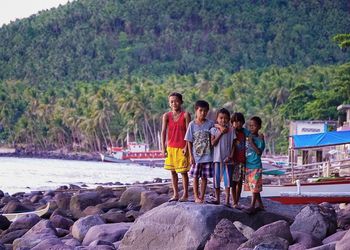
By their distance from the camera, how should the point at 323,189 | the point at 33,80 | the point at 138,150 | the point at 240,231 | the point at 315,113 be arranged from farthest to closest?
the point at 33,80 → the point at 138,150 → the point at 315,113 → the point at 323,189 → the point at 240,231

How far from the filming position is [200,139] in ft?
37.8

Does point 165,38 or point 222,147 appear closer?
point 222,147

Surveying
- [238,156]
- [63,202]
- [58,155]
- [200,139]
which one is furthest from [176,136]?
[58,155]

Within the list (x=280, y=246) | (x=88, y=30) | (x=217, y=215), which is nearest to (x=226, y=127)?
(x=217, y=215)

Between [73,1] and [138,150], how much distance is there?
298 ft

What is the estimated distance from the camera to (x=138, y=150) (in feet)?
317

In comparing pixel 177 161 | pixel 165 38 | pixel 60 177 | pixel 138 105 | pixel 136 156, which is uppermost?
pixel 165 38

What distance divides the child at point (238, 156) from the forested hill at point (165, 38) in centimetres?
14072

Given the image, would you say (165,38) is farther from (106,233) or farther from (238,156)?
(238,156)

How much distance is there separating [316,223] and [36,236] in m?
4.04

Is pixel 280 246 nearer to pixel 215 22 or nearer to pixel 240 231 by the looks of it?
pixel 240 231

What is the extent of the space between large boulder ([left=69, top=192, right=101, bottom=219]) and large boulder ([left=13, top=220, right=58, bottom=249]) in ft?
15.6

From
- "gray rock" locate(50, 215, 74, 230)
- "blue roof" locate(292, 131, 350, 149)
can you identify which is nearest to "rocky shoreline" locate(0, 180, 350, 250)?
"gray rock" locate(50, 215, 74, 230)

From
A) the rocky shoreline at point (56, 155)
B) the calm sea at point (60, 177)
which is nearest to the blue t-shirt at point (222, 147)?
the calm sea at point (60, 177)
